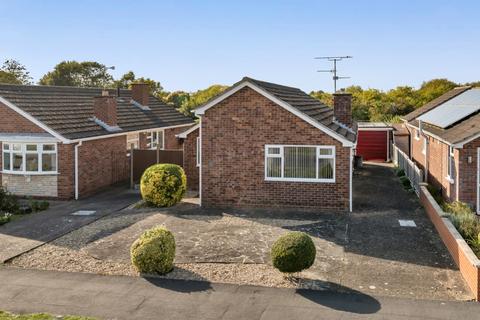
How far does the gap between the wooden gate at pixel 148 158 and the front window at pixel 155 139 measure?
3.95 metres

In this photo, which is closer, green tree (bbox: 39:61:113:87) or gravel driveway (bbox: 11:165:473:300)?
gravel driveway (bbox: 11:165:473:300)

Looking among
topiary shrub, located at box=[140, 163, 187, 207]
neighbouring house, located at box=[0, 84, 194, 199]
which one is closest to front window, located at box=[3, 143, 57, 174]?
neighbouring house, located at box=[0, 84, 194, 199]

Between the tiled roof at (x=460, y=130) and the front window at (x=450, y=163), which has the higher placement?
the tiled roof at (x=460, y=130)

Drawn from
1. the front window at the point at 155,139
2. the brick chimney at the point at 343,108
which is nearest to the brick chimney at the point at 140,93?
the front window at the point at 155,139

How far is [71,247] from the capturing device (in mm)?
14320

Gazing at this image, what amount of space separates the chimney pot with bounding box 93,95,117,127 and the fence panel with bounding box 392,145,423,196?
14.1 metres

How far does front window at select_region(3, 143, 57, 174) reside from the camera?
69.5ft

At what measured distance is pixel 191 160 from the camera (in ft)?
76.9

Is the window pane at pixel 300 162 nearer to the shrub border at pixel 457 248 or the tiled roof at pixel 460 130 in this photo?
the shrub border at pixel 457 248

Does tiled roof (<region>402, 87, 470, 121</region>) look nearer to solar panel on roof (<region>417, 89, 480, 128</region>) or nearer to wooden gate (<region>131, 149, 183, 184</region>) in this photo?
solar panel on roof (<region>417, 89, 480, 128</region>)

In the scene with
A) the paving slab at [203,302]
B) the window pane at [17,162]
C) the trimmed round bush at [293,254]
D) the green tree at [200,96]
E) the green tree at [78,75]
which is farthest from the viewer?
the green tree at [78,75]

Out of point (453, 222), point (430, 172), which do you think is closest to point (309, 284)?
point (453, 222)

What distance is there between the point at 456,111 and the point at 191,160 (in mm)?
11624

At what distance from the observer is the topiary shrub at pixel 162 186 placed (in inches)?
756
